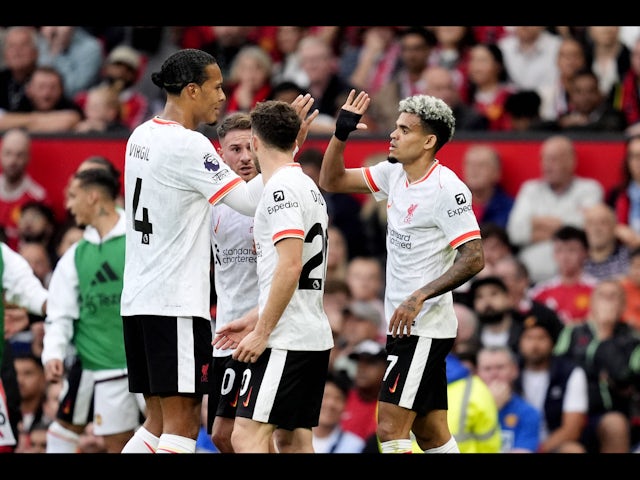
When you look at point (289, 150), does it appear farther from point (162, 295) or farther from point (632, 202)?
point (632, 202)

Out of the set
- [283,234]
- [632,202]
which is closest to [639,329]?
[632,202]

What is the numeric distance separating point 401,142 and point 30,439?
18.1 feet

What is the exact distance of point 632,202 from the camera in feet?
44.9

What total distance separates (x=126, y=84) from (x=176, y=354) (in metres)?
9.14

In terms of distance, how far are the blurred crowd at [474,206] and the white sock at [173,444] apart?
83.5 inches

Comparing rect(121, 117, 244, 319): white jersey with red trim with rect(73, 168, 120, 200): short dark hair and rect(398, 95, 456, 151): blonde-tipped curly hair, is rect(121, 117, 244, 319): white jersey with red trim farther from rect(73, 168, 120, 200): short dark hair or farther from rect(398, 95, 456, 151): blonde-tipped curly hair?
rect(73, 168, 120, 200): short dark hair

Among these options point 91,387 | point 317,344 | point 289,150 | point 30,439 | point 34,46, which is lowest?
point 30,439

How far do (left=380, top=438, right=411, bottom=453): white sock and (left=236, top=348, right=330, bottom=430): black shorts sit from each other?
69 cm

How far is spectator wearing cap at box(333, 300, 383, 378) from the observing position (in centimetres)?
1288

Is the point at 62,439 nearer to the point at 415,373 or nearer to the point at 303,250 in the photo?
the point at 415,373

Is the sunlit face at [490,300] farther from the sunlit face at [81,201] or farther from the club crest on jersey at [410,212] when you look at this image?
the club crest on jersey at [410,212]

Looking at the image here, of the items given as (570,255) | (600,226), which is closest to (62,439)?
(570,255)

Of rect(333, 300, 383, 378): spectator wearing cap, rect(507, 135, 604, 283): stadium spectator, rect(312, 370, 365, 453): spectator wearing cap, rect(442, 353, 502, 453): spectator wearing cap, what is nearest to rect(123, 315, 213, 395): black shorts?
rect(442, 353, 502, 453): spectator wearing cap

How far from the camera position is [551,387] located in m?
12.3
